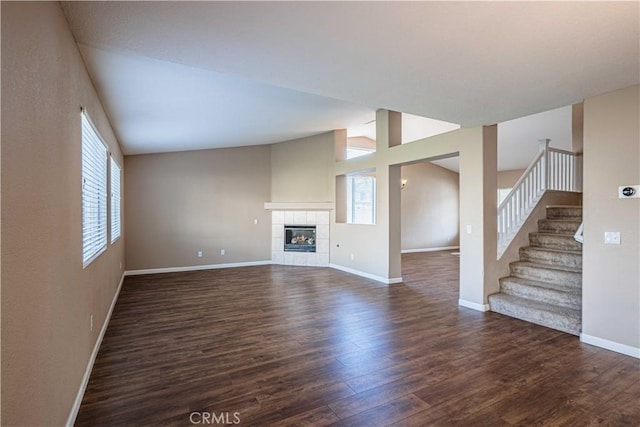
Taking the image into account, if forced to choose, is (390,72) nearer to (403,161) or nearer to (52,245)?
(52,245)

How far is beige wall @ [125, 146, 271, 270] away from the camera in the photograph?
673 cm

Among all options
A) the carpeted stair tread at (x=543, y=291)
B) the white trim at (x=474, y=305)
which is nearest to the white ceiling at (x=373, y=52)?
the carpeted stair tread at (x=543, y=291)

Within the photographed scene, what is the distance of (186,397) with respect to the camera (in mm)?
2248

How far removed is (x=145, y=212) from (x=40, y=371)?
19.4ft

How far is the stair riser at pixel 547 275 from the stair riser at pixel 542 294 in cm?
A: 20

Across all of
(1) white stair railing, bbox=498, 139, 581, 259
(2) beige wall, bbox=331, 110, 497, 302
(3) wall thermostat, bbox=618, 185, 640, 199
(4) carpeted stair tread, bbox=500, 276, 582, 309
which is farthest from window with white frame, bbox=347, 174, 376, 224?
(3) wall thermostat, bbox=618, 185, 640, 199

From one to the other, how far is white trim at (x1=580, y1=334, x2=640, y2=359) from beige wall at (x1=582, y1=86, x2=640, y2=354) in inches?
1.2

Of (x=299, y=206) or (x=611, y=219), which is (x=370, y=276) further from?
(x=611, y=219)

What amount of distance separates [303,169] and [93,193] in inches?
197

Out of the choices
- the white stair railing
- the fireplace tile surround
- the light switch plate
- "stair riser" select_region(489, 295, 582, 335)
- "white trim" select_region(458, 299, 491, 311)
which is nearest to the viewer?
the light switch plate

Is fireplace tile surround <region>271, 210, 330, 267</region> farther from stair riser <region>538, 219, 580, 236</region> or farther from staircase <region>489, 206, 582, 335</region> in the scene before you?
stair riser <region>538, 219, 580, 236</region>

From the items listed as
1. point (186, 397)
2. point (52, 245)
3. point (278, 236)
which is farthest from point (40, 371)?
point (278, 236)

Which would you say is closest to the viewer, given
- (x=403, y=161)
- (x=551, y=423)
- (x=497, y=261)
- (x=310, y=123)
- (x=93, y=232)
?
(x=551, y=423)

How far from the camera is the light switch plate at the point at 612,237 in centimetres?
299
